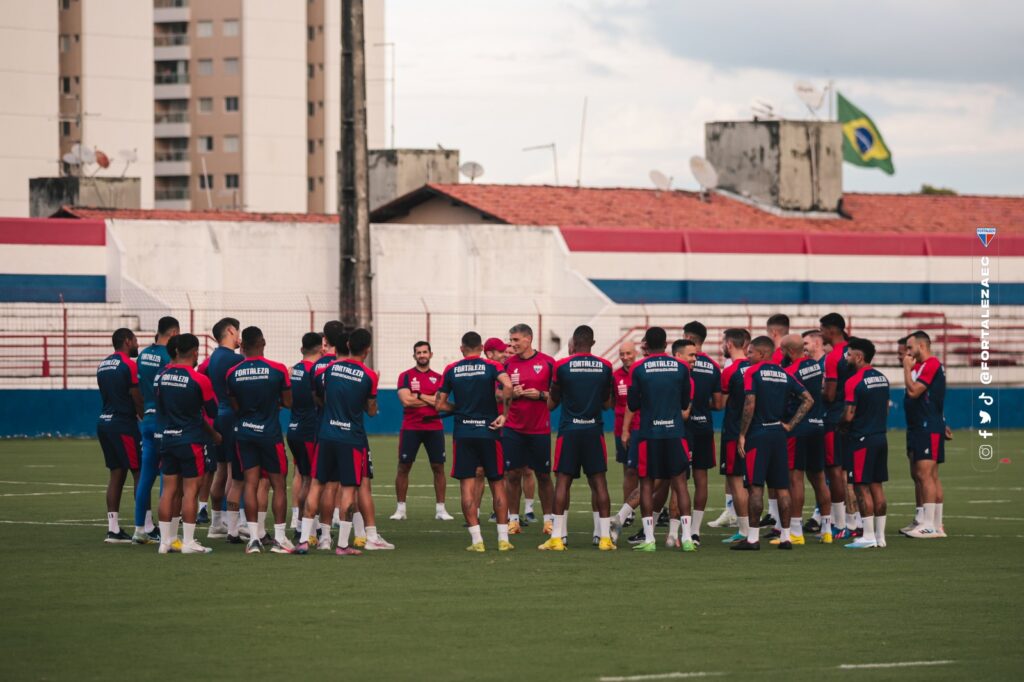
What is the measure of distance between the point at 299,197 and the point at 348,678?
92723 millimetres

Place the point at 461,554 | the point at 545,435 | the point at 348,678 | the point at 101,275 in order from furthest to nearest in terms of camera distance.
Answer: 1. the point at 101,275
2. the point at 545,435
3. the point at 461,554
4. the point at 348,678

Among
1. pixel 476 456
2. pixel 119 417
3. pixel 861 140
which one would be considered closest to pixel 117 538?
pixel 119 417

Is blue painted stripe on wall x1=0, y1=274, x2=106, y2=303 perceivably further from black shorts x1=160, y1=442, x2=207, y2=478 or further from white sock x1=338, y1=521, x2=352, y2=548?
white sock x1=338, y1=521, x2=352, y2=548

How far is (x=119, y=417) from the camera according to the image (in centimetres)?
1681

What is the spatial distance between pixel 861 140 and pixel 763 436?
46.2m

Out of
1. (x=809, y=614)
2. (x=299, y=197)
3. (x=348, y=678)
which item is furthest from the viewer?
(x=299, y=197)

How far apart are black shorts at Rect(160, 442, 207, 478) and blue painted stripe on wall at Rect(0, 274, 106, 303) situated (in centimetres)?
2718

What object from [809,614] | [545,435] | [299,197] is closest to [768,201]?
[545,435]

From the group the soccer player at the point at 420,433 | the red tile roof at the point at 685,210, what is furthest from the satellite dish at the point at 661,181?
the soccer player at the point at 420,433

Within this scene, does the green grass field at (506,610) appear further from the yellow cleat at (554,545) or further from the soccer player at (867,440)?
the soccer player at (867,440)

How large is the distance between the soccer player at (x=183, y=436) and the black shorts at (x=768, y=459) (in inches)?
204

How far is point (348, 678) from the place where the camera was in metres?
9.87

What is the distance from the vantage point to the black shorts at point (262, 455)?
52.0 ft

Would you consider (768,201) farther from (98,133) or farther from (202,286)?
(98,133)
